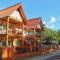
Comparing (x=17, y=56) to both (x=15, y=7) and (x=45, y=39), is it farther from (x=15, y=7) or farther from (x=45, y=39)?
(x=45, y=39)

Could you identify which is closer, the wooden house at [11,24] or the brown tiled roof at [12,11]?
the wooden house at [11,24]

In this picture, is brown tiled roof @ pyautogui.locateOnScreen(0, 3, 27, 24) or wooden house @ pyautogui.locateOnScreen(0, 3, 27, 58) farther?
Result: brown tiled roof @ pyautogui.locateOnScreen(0, 3, 27, 24)

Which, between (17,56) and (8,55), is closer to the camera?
(8,55)

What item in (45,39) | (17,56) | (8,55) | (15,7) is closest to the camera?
(8,55)

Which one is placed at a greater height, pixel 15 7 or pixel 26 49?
pixel 15 7

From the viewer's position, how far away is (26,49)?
3631 centimetres

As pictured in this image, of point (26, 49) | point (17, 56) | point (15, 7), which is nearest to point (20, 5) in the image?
point (15, 7)

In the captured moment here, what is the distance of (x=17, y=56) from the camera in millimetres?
30859

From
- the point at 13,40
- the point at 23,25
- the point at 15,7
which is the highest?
the point at 15,7

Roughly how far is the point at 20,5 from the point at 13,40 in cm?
624

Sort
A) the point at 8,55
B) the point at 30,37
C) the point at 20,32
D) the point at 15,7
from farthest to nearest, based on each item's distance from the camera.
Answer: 1. the point at 30,37
2. the point at 20,32
3. the point at 15,7
4. the point at 8,55

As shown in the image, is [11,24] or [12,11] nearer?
[12,11]

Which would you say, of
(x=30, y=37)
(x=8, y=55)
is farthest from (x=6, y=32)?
(x=30, y=37)

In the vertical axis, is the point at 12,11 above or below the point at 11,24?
above
